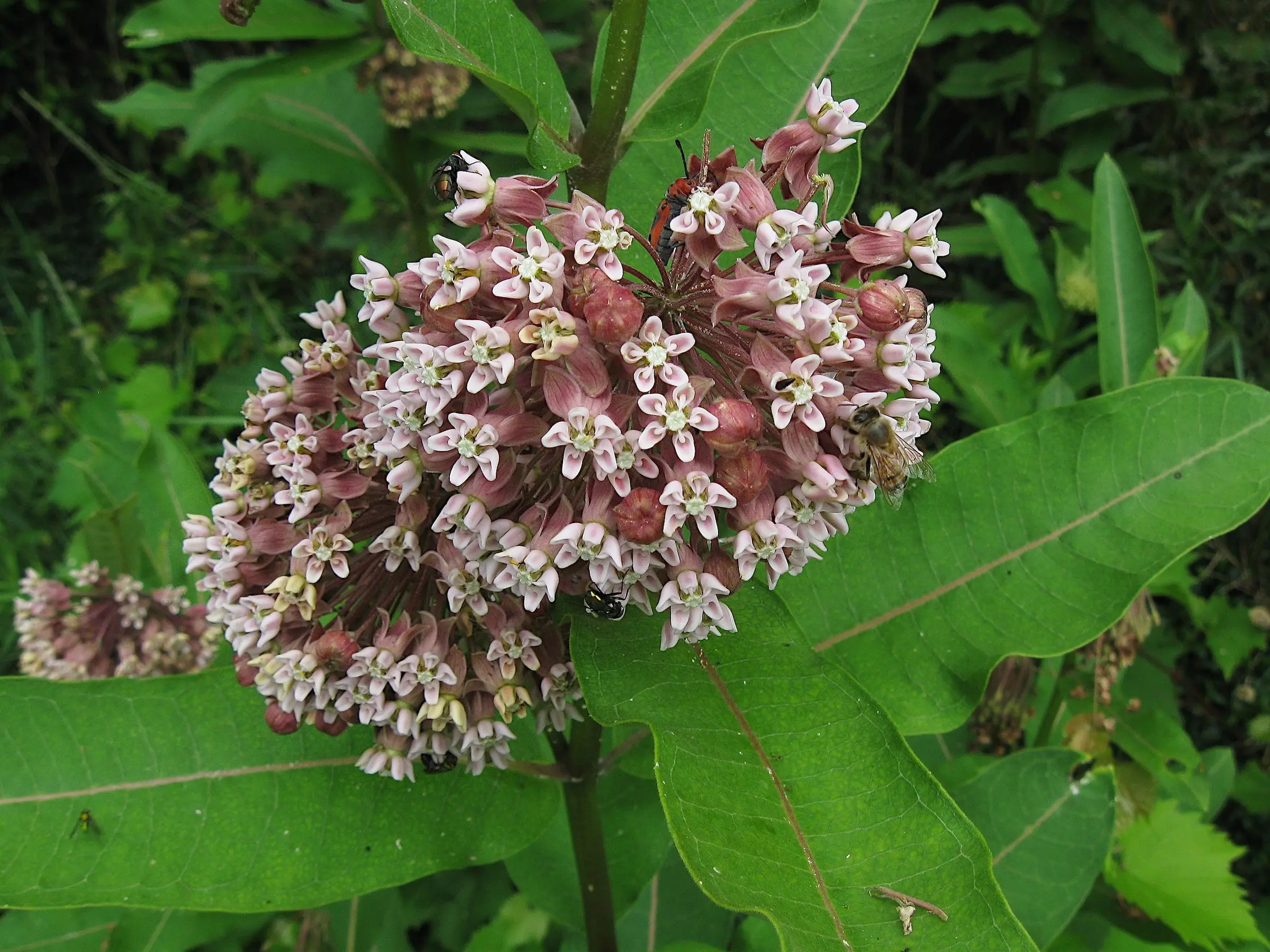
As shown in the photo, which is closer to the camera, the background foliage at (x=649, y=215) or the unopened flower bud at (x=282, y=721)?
the unopened flower bud at (x=282, y=721)

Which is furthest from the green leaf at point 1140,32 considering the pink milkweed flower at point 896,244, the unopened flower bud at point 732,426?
the unopened flower bud at point 732,426

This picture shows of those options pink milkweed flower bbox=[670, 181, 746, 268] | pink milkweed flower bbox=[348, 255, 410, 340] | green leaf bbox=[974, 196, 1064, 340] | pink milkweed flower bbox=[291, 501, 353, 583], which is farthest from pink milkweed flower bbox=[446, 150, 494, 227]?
green leaf bbox=[974, 196, 1064, 340]

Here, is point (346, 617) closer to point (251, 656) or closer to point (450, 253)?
point (251, 656)

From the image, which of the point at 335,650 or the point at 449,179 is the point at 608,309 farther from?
the point at 335,650

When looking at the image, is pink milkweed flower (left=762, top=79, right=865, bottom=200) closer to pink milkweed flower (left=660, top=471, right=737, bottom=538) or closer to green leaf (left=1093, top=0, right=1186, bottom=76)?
pink milkweed flower (left=660, top=471, right=737, bottom=538)

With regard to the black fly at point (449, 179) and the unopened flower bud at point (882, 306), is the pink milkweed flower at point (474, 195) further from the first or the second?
the unopened flower bud at point (882, 306)
